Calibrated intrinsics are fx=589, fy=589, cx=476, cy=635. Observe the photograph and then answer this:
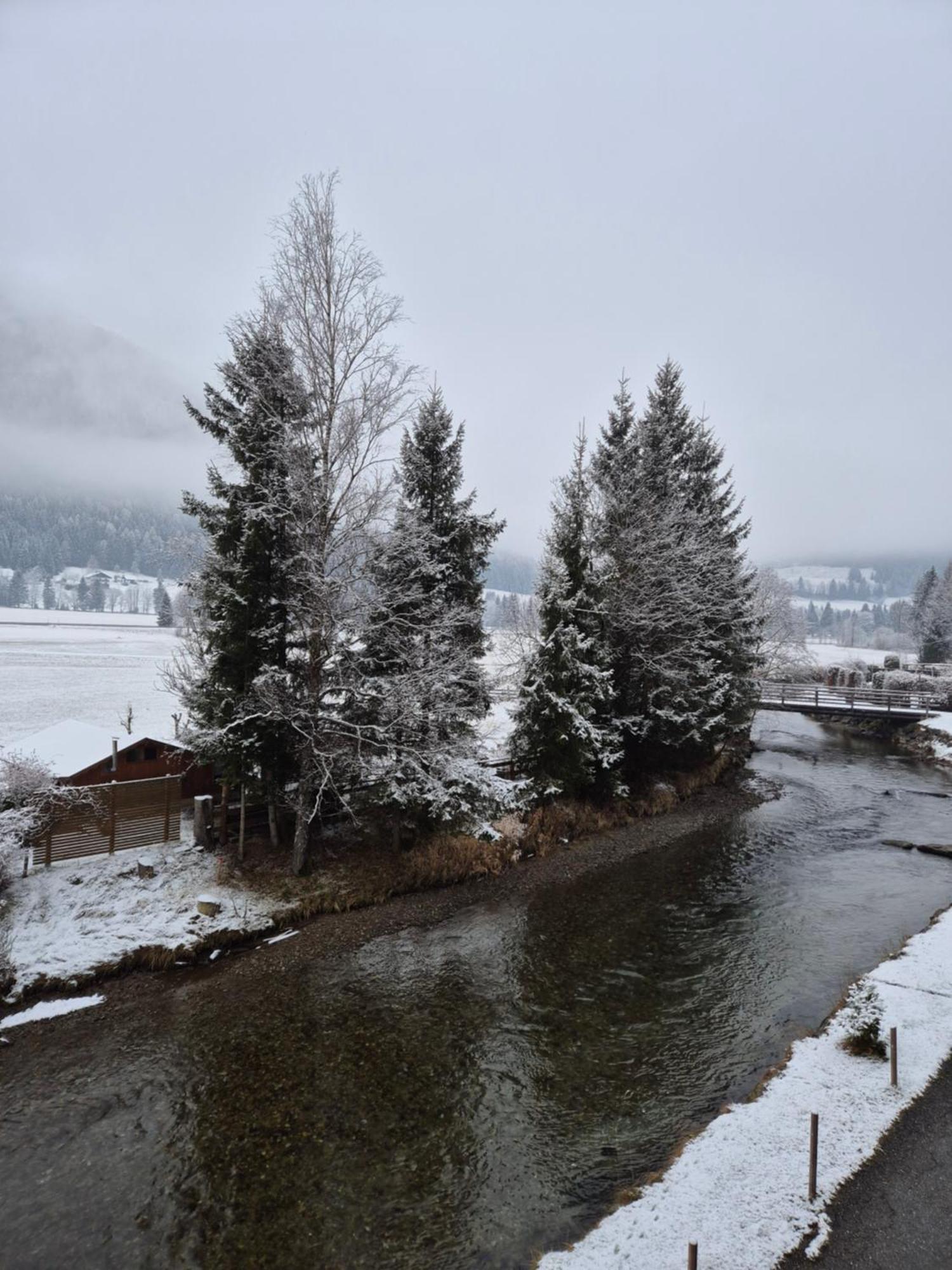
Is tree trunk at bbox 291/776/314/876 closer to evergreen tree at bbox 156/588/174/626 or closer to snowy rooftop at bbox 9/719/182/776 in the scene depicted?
snowy rooftop at bbox 9/719/182/776

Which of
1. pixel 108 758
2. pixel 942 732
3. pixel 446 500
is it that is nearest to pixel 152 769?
pixel 108 758

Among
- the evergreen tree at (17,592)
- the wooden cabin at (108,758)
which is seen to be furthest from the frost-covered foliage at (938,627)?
the evergreen tree at (17,592)

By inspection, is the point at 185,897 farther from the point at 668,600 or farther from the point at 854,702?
the point at 854,702

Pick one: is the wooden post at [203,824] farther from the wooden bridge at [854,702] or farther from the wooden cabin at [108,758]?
the wooden bridge at [854,702]

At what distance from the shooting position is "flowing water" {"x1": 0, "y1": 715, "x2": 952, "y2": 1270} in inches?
257

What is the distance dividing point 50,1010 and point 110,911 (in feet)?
7.33

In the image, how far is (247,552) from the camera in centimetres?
1408

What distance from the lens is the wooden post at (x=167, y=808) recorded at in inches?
597

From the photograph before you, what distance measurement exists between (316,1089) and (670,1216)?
505 centimetres

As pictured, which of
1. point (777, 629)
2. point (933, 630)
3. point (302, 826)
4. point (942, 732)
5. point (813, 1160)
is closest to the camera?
point (813, 1160)

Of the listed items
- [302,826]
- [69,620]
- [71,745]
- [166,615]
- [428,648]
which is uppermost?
[166,615]

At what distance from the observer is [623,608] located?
21.9m

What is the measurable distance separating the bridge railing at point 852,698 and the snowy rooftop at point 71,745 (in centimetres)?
3830

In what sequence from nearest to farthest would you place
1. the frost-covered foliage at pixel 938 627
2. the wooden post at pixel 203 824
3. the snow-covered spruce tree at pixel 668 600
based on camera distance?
the wooden post at pixel 203 824
the snow-covered spruce tree at pixel 668 600
the frost-covered foliage at pixel 938 627
